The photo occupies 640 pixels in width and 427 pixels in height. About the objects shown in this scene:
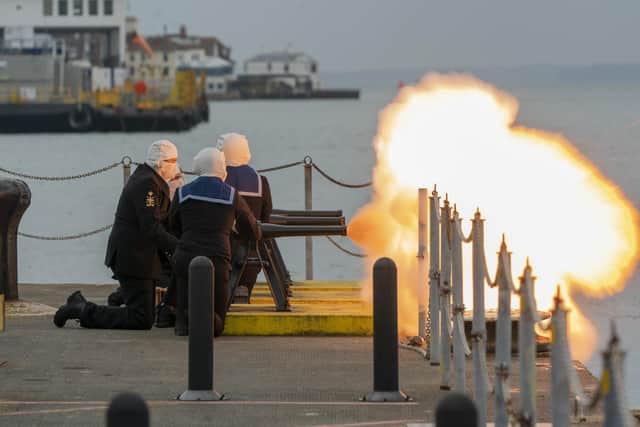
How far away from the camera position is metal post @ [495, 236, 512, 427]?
8.93 meters

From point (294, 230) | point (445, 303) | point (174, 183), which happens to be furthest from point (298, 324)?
point (445, 303)

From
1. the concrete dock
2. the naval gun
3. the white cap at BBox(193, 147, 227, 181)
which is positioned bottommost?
the concrete dock

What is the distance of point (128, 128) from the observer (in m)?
116

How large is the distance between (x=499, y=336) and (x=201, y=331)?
2.34 m

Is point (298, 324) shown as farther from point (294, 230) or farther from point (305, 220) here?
point (305, 220)

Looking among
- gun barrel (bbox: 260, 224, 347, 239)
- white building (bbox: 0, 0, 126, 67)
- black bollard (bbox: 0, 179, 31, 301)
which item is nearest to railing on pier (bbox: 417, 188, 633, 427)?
gun barrel (bbox: 260, 224, 347, 239)

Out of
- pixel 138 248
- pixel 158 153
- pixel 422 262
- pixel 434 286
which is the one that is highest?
pixel 158 153

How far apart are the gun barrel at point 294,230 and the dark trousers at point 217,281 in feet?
2.57

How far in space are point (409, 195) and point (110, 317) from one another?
9.86 ft

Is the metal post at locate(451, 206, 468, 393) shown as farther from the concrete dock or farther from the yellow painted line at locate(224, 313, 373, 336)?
the yellow painted line at locate(224, 313, 373, 336)

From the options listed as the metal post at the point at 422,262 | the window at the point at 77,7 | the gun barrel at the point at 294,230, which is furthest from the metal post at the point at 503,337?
the window at the point at 77,7

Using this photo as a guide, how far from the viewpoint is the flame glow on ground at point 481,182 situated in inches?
583

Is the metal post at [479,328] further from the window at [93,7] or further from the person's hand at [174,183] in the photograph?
the window at [93,7]

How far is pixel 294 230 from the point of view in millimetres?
14148
